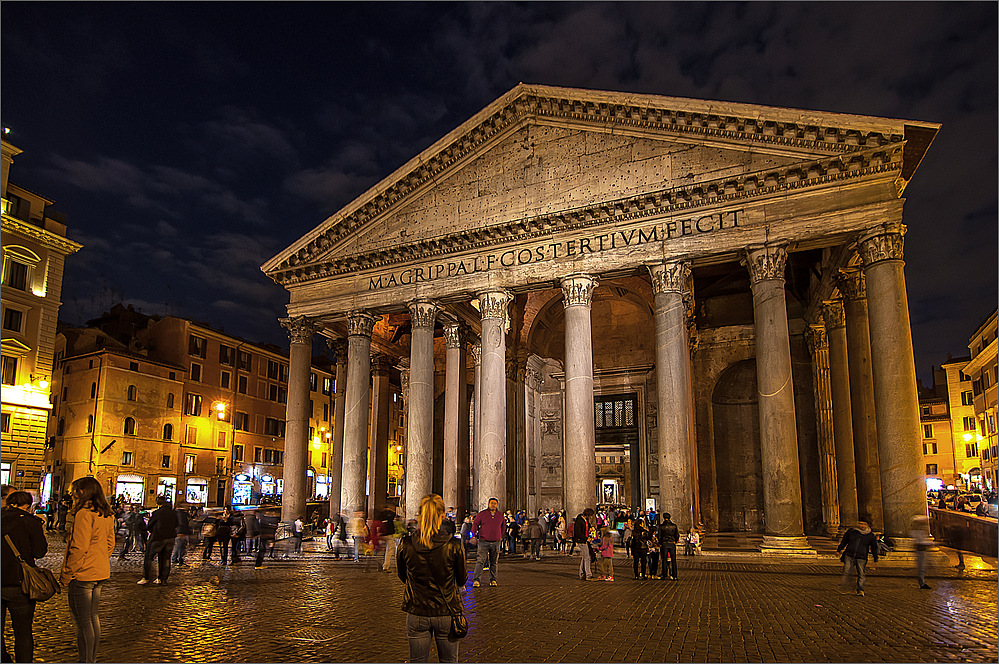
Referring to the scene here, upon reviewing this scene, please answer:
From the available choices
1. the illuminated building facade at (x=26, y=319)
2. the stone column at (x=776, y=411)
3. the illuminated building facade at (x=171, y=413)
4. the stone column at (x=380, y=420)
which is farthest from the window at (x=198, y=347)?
the stone column at (x=776, y=411)

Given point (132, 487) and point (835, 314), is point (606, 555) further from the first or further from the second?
point (132, 487)

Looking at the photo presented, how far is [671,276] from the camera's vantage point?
17.5m

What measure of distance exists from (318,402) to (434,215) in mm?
34582

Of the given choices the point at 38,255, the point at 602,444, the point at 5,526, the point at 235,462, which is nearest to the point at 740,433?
the point at 602,444

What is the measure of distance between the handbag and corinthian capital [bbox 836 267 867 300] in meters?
19.5

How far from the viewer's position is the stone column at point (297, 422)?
21812 mm

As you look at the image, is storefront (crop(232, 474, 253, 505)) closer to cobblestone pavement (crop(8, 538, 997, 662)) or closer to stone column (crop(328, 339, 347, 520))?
stone column (crop(328, 339, 347, 520))

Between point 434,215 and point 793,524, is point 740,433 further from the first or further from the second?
point 434,215

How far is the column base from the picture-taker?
14914 mm

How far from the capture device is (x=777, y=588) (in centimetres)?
1123

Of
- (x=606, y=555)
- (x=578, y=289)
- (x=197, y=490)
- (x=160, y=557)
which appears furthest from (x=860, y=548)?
(x=197, y=490)

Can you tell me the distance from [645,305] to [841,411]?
7.94 m

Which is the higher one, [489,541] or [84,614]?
[84,614]

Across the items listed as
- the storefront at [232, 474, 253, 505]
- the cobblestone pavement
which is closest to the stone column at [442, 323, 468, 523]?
the cobblestone pavement
